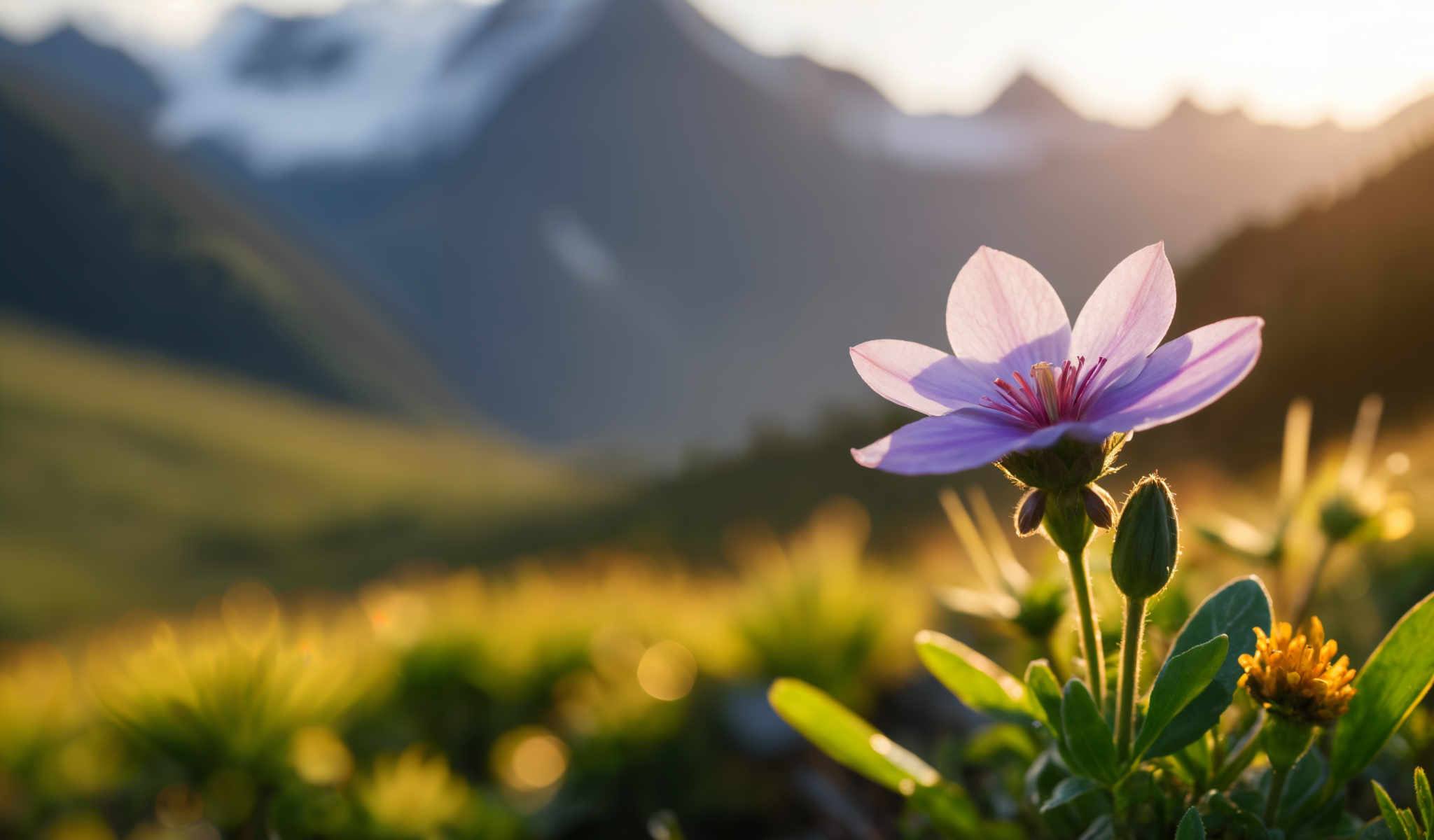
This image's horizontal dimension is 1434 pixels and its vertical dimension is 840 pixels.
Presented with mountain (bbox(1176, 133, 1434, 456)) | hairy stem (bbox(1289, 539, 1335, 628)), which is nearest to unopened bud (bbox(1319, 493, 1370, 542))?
hairy stem (bbox(1289, 539, 1335, 628))

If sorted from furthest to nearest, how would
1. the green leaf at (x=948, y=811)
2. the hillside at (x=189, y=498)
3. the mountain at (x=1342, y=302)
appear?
the hillside at (x=189, y=498), the mountain at (x=1342, y=302), the green leaf at (x=948, y=811)

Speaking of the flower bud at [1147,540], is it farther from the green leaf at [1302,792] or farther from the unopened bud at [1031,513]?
the green leaf at [1302,792]

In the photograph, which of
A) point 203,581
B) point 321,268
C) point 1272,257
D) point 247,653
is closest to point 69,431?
point 203,581

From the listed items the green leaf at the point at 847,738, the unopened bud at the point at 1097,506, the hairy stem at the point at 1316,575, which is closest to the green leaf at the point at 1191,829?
the unopened bud at the point at 1097,506

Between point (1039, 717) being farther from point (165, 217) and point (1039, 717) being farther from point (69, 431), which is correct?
point (165, 217)

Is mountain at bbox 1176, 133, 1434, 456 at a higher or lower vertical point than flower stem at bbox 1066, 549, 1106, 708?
higher

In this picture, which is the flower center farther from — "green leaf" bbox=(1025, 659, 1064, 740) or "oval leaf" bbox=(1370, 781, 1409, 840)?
"oval leaf" bbox=(1370, 781, 1409, 840)
